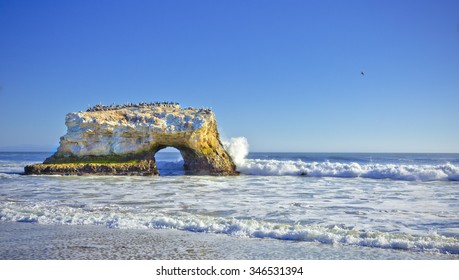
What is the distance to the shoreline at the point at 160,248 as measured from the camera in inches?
273

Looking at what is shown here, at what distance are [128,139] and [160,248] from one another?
78.6ft

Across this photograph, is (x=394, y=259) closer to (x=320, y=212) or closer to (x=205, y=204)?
(x=320, y=212)

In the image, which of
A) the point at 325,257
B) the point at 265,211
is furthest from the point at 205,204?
the point at 325,257

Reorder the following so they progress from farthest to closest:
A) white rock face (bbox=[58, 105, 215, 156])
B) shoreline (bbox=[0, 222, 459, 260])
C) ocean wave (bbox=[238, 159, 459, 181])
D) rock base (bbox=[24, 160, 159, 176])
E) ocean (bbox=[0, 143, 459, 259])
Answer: white rock face (bbox=[58, 105, 215, 156]), rock base (bbox=[24, 160, 159, 176]), ocean wave (bbox=[238, 159, 459, 181]), ocean (bbox=[0, 143, 459, 259]), shoreline (bbox=[0, 222, 459, 260])

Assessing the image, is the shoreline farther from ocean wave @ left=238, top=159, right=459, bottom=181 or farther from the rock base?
ocean wave @ left=238, top=159, right=459, bottom=181

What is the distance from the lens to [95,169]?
2867 centimetres

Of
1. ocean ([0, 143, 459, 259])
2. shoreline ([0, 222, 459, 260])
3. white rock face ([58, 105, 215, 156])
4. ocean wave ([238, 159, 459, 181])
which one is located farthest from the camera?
white rock face ([58, 105, 215, 156])

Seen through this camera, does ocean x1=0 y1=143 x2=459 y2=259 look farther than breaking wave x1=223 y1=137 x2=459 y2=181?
No

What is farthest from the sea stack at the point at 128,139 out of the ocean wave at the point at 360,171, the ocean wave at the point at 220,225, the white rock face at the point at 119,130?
the ocean wave at the point at 220,225

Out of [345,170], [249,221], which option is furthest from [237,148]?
[249,221]

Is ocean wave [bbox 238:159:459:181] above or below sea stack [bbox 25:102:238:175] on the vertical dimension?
below

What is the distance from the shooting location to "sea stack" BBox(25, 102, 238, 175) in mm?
29766

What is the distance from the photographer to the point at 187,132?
1196 inches

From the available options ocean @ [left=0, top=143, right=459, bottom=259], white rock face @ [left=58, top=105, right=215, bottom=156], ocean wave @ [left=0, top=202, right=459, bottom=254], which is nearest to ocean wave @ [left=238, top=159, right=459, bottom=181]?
white rock face @ [left=58, top=105, right=215, bottom=156]
